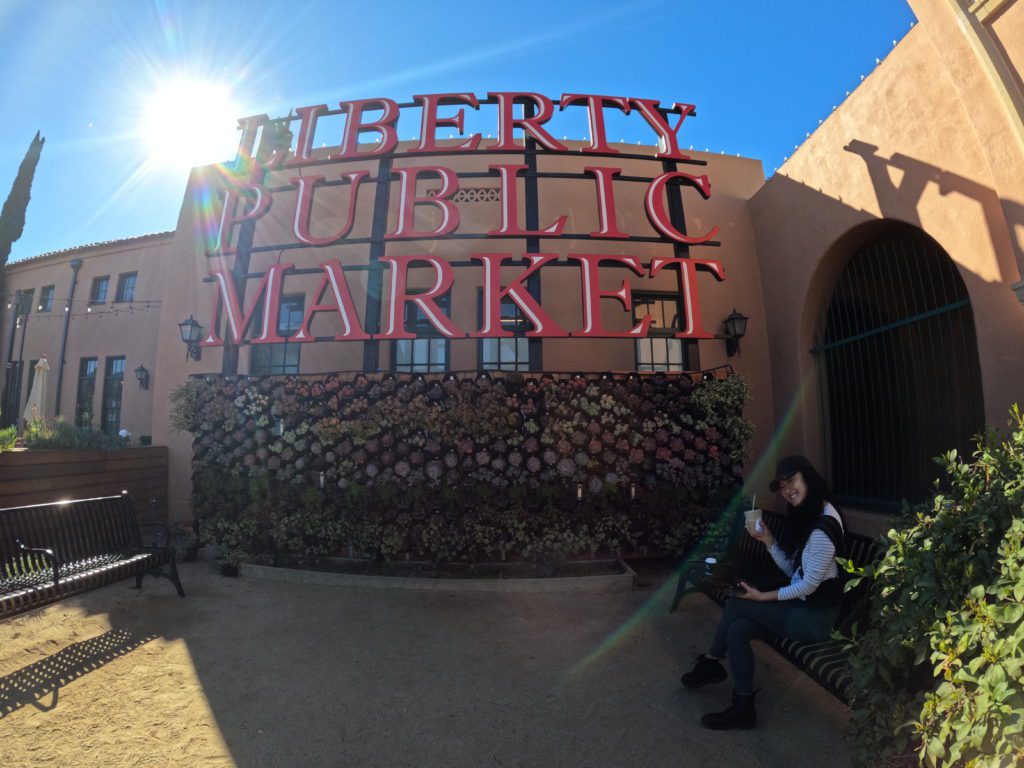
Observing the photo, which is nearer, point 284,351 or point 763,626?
point 763,626

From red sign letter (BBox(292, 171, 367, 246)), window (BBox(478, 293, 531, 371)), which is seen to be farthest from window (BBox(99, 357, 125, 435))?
window (BBox(478, 293, 531, 371))

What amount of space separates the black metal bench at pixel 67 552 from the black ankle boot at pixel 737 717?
179 inches

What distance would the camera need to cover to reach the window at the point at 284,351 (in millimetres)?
8492

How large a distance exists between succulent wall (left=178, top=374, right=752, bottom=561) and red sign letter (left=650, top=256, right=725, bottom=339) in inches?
29.8

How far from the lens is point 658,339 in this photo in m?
8.16

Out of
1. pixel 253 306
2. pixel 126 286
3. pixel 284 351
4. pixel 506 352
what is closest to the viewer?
pixel 253 306

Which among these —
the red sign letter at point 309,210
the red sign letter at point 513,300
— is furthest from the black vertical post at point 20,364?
the red sign letter at point 513,300

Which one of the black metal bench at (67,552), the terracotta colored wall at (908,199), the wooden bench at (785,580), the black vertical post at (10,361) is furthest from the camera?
the black vertical post at (10,361)

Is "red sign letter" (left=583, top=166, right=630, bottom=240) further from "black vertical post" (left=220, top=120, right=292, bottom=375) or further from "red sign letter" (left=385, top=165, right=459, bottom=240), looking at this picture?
"black vertical post" (left=220, top=120, right=292, bottom=375)

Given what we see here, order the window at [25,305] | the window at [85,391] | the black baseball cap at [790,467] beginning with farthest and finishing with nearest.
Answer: the window at [25,305] < the window at [85,391] < the black baseball cap at [790,467]

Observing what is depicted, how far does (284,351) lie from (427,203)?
4090 mm

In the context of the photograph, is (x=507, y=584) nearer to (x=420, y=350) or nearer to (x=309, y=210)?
(x=420, y=350)

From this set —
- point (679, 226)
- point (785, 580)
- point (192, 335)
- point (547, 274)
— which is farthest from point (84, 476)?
point (679, 226)

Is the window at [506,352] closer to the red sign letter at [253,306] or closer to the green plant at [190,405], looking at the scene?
the red sign letter at [253,306]
